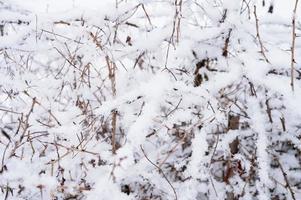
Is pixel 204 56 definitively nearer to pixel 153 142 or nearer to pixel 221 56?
pixel 221 56

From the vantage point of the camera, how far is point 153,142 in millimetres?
2447

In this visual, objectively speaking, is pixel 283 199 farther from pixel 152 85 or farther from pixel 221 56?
pixel 152 85

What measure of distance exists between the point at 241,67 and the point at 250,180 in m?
0.69

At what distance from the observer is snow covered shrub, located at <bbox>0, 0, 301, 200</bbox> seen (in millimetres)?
1916

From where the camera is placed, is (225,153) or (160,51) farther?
(225,153)

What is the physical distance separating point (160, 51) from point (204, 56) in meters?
0.20

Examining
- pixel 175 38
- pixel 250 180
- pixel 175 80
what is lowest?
pixel 250 180

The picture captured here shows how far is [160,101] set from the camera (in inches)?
73.2

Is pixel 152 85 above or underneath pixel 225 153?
above

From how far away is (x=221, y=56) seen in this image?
209cm

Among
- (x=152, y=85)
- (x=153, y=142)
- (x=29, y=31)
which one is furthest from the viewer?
(x=153, y=142)

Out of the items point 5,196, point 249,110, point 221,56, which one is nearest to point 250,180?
point 249,110

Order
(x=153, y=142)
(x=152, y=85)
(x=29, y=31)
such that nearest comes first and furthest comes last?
(x=152, y=85) → (x=29, y=31) → (x=153, y=142)

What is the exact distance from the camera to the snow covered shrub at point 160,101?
192cm
